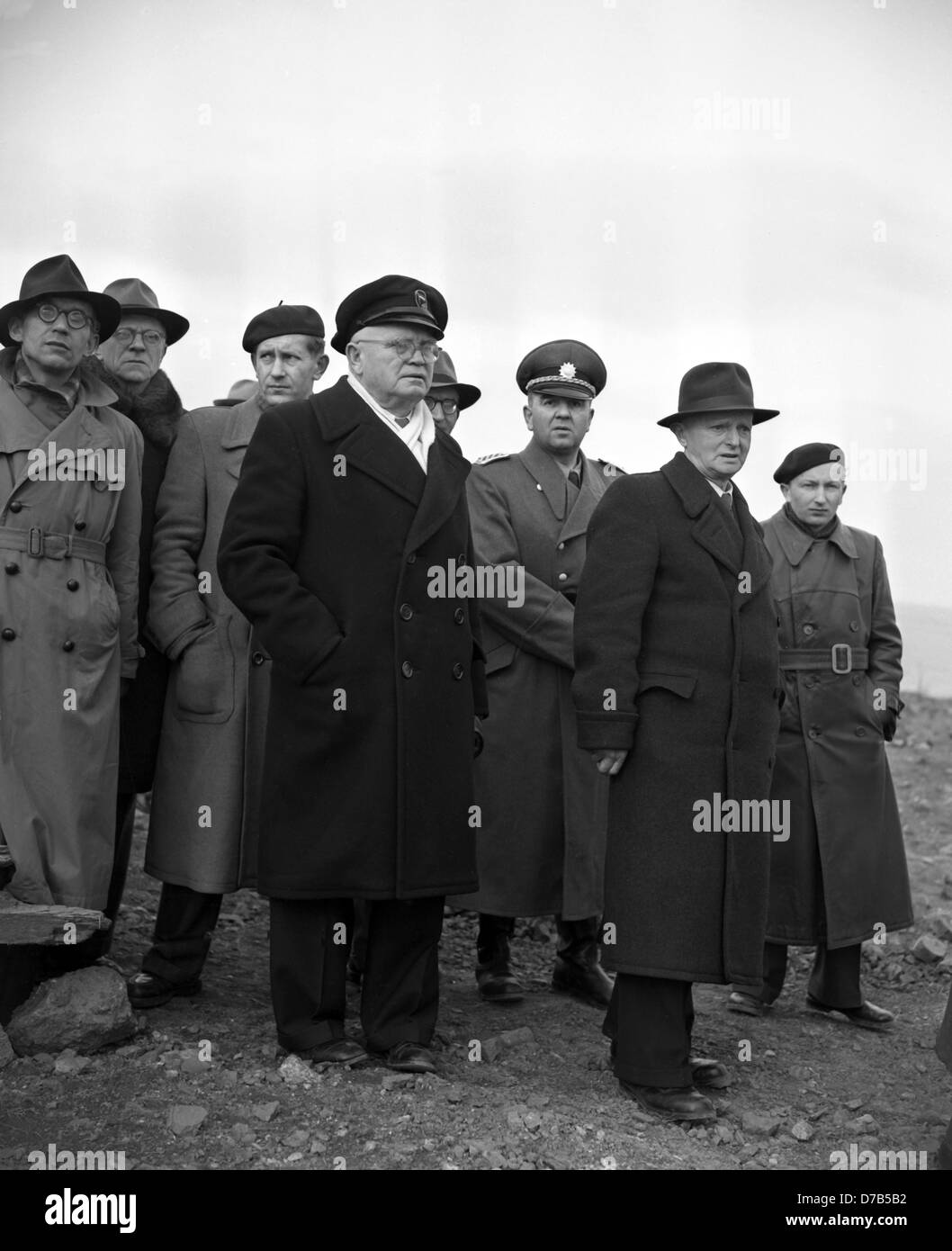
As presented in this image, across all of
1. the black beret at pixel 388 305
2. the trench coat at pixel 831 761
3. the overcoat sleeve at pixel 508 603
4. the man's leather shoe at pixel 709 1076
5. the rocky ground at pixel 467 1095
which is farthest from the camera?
the trench coat at pixel 831 761

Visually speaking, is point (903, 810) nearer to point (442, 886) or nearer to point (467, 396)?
point (467, 396)

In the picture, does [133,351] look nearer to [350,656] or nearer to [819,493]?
[350,656]

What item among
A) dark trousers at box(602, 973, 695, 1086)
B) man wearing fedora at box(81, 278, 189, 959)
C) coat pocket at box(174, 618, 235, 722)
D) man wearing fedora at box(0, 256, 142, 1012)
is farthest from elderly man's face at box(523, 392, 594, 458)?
dark trousers at box(602, 973, 695, 1086)

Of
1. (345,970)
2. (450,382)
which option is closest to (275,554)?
(345,970)

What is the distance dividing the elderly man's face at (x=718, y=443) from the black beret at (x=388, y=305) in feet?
2.82

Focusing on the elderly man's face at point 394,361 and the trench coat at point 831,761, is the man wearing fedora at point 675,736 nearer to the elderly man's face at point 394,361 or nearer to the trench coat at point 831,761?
the elderly man's face at point 394,361

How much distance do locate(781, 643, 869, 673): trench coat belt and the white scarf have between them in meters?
2.03

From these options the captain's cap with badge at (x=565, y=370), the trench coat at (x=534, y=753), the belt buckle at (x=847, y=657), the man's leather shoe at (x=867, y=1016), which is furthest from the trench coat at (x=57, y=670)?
the man's leather shoe at (x=867, y=1016)

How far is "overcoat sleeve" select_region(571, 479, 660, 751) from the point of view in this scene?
426 centimetres

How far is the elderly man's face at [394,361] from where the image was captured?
14.3ft

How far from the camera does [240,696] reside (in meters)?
4.93

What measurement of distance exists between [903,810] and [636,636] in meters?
7.36
